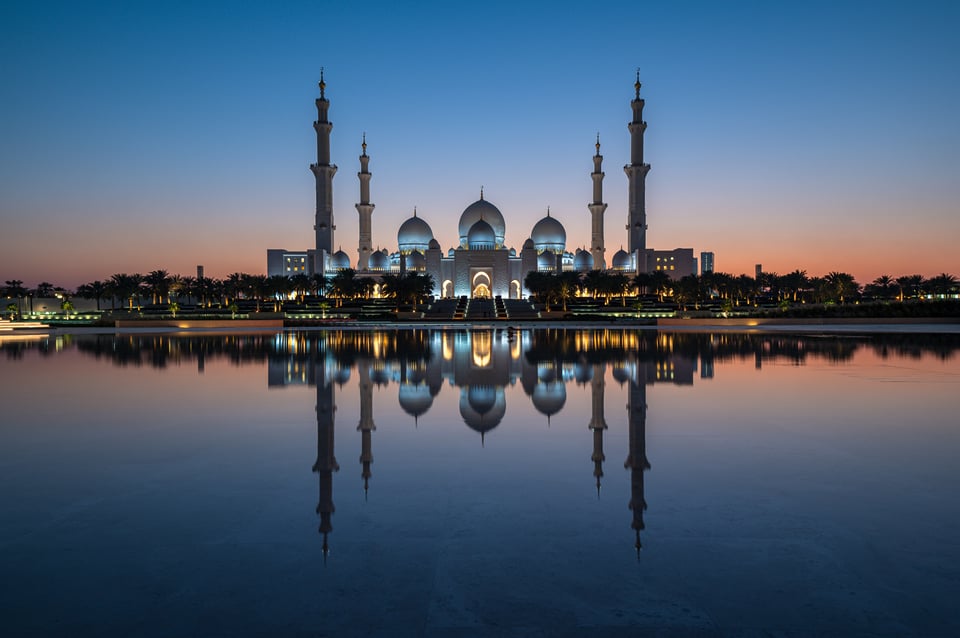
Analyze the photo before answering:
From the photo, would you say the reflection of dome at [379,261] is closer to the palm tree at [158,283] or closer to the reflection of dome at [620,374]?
the palm tree at [158,283]

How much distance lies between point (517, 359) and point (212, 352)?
9.44 m

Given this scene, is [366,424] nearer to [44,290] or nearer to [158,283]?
[158,283]

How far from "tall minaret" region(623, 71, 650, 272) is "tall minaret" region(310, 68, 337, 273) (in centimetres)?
3050

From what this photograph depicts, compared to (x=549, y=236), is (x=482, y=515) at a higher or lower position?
lower

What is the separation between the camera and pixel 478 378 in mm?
11891

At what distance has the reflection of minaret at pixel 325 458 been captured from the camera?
4.39 metres

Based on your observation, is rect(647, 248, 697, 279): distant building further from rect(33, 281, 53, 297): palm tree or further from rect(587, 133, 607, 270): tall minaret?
rect(33, 281, 53, 297): palm tree

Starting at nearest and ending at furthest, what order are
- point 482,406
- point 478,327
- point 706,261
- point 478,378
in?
point 482,406, point 478,378, point 478,327, point 706,261

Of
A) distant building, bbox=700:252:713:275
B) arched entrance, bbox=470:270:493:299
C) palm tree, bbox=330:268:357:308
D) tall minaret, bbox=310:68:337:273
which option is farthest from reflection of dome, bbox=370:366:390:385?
distant building, bbox=700:252:713:275

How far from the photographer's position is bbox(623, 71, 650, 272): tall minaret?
64250 millimetres

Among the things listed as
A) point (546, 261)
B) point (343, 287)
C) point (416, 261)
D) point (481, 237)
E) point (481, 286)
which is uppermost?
point (481, 237)

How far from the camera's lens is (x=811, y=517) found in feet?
14.2

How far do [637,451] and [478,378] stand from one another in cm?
588

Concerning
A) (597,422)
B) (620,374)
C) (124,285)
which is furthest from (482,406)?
(124,285)
